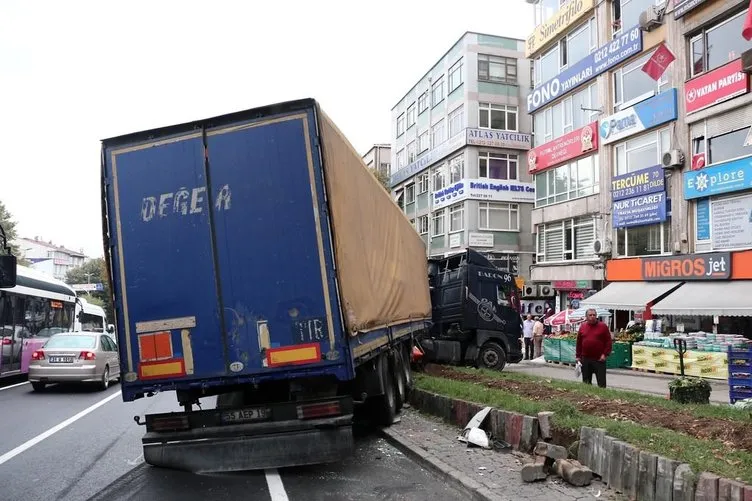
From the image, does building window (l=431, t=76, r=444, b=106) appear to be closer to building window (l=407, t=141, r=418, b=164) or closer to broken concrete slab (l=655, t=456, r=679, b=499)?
building window (l=407, t=141, r=418, b=164)

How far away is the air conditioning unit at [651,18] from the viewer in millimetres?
23516

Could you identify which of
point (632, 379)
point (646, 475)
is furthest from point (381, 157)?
point (646, 475)

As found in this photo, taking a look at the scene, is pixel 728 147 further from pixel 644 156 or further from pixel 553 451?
pixel 553 451

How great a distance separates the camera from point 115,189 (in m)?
6.43

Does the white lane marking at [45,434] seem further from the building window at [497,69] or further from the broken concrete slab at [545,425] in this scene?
the building window at [497,69]

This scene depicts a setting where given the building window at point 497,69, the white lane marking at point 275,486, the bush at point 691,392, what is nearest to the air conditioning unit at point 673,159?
the bush at point 691,392

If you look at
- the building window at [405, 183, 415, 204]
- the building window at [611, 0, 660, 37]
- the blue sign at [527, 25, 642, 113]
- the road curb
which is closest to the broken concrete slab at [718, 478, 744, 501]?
the road curb

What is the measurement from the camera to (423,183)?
48.4 metres

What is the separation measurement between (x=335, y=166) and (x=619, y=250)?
22553 mm

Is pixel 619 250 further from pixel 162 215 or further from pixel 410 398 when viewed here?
pixel 162 215

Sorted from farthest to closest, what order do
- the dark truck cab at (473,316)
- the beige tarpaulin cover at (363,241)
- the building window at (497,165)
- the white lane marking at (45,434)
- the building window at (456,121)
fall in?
the building window at (456,121) → the building window at (497,165) → the dark truck cab at (473,316) → the white lane marking at (45,434) → the beige tarpaulin cover at (363,241)

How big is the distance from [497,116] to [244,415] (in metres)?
36.8

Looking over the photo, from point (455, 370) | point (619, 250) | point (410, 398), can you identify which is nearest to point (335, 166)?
point (410, 398)

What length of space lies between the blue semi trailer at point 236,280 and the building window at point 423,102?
42.9 metres
